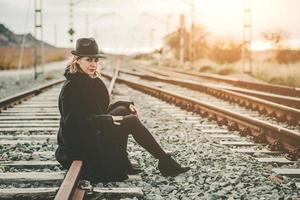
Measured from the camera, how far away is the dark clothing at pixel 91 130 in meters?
4.81

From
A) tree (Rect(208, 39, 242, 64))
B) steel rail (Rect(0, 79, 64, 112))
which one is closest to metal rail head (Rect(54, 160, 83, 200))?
steel rail (Rect(0, 79, 64, 112))

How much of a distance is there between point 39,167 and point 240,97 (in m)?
7.95

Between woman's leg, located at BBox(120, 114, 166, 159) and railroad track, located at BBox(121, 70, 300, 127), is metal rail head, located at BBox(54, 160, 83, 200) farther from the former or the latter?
railroad track, located at BBox(121, 70, 300, 127)

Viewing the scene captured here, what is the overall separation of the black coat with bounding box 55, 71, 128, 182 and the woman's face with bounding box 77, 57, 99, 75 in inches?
2.3

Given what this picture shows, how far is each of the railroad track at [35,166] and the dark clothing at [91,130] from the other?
152 mm

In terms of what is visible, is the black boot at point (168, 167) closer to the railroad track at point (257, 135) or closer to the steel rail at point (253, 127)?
the railroad track at point (257, 135)

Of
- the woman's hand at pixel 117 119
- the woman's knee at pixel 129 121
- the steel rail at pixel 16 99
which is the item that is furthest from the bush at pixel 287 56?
the woman's hand at pixel 117 119

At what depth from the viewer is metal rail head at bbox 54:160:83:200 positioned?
3922mm

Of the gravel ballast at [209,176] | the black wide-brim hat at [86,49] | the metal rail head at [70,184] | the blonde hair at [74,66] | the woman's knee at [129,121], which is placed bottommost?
the gravel ballast at [209,176]

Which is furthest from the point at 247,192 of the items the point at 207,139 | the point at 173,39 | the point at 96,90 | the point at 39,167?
the point at 173,39

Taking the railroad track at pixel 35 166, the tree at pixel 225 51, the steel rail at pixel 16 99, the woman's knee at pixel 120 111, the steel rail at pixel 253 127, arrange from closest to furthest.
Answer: the railroad track at pixel 35 166
the woman's knee at pixel 120 111
the steel rail at pixel 253 127
the steel rail at pixel 16 99
the tree at pixel 225 51

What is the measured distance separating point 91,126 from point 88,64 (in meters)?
0.61

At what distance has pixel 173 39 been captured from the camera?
275 ft

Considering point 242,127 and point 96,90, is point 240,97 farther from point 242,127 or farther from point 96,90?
point 96,90
